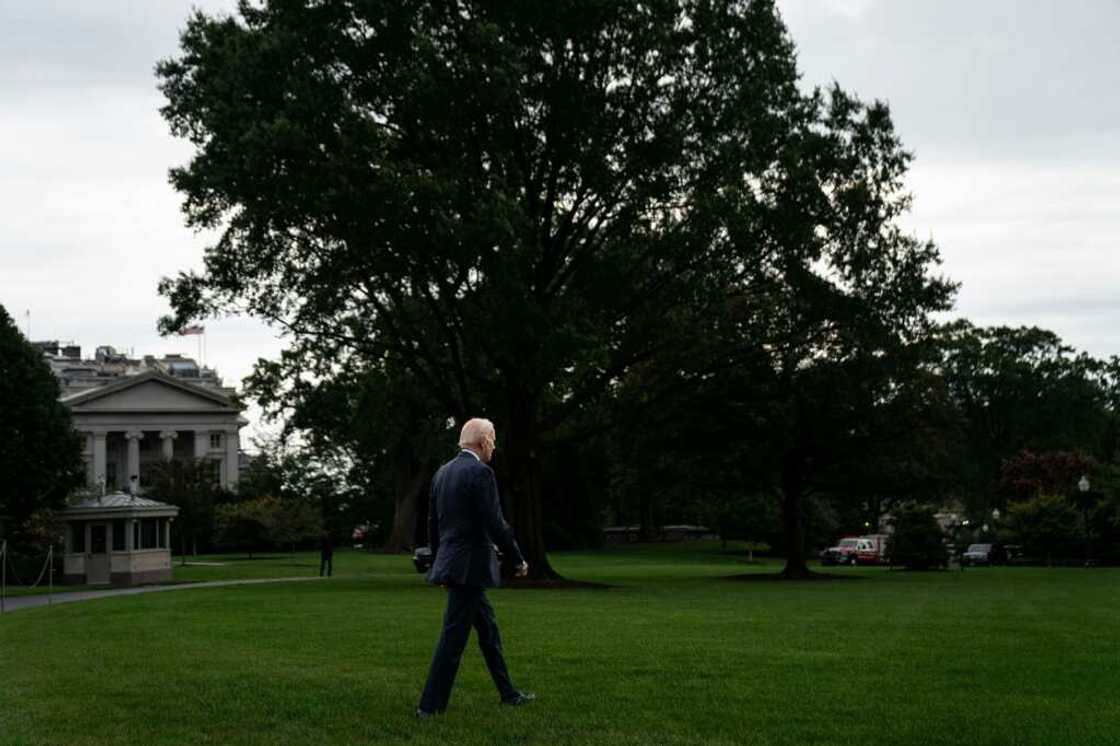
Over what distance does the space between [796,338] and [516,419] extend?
8510mm

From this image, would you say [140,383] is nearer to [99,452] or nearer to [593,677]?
[99,452]

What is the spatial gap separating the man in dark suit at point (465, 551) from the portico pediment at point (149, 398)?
120 metres

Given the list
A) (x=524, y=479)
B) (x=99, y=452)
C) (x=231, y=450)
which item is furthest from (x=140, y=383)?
(x=524, y=479)

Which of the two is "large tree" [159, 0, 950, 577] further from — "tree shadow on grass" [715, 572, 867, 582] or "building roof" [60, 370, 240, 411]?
"building roof" [60, 370, 240, 411]

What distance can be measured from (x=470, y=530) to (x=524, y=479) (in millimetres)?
28502

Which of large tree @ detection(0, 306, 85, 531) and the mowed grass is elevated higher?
large tree @ detection(0, 306, 85, 531)

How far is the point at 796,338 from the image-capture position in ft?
134

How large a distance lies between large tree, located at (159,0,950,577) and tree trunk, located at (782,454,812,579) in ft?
34.2

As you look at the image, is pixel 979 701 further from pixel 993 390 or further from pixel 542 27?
pixel 993 390

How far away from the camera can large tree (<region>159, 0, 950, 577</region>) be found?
32438 millimetres

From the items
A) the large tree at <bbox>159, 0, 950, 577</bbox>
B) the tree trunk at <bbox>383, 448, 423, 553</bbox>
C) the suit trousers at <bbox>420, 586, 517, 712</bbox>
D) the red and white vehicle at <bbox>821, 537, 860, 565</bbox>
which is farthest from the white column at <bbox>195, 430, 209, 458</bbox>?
the suit trousers at <bbox>420, 586, 517, 712</bbox>

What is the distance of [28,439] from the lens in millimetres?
53312

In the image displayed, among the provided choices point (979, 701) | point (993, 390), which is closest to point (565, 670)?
point (979, 701)

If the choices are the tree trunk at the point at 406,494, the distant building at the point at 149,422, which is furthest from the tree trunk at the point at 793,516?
the distant building at the point at 149,422
